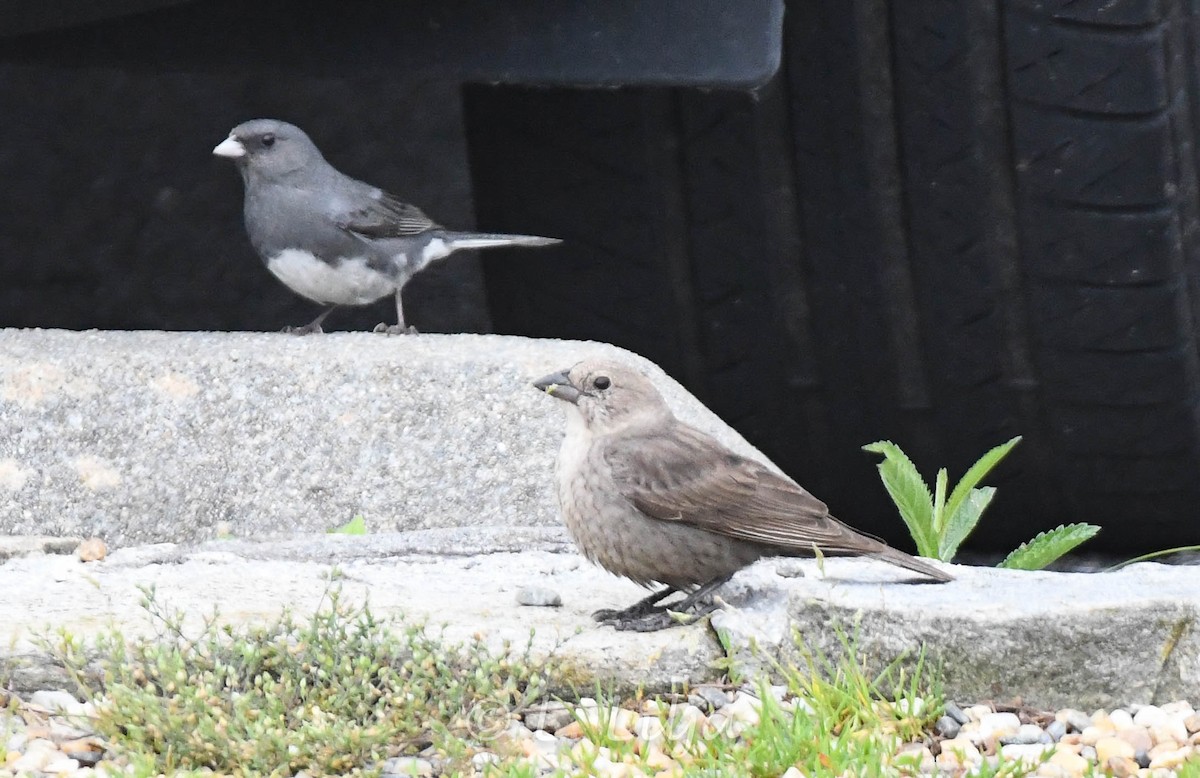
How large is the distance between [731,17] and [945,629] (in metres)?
1.40

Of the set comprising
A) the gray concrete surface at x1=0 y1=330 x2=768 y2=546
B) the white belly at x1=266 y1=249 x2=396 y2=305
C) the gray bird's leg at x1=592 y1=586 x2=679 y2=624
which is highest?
the white belly at x1=266 y1=249 x2=396 y2=305

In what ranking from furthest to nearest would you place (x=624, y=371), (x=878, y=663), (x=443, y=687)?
(x=624, y=371), (x=878, y=663), (x=443, y=687)

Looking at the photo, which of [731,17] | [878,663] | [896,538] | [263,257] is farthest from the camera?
[263,257]

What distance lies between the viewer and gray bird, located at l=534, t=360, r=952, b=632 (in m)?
3.32

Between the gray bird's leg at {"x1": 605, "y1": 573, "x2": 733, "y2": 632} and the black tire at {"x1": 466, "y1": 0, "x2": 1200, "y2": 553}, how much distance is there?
123cm

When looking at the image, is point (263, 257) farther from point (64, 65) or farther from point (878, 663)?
point (878, 663)

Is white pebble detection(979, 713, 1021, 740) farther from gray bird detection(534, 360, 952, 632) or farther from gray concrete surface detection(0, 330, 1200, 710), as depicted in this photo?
gray bird detection(534, 360, 952, 632)

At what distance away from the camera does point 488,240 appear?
5246 mm

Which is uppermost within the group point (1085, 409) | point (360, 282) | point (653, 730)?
point (360, 282)

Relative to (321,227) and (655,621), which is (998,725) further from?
(321,227)

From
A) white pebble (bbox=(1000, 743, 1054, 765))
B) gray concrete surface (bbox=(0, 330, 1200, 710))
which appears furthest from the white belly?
white pebble (bbox=(1000, 743, 1054, 765))

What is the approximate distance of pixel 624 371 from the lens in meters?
3.55

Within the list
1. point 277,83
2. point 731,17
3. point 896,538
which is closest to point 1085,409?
point 896,538

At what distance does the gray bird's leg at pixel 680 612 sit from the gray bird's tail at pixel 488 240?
171 cm
